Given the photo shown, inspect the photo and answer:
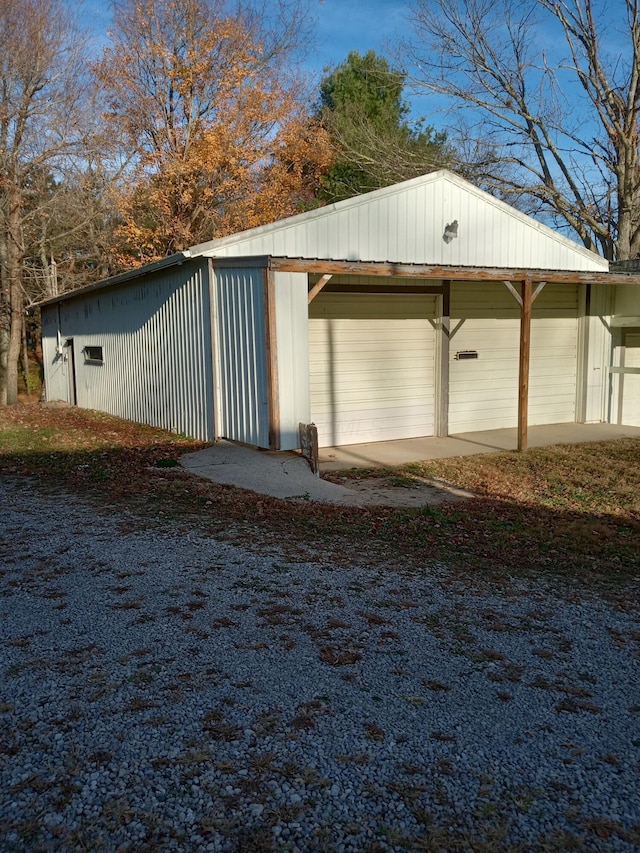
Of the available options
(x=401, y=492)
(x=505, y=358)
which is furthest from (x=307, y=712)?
(x=505, y=358)

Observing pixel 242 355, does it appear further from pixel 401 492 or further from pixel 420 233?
pixel 420 233

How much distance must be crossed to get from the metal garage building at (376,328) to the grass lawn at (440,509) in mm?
1394

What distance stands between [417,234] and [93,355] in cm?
834

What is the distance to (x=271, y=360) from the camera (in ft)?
29.0

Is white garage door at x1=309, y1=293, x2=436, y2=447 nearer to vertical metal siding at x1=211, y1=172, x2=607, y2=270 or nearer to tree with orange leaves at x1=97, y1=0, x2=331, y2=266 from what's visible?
vertical metal siding at x1=211, y1=172, x2=607, y2=270

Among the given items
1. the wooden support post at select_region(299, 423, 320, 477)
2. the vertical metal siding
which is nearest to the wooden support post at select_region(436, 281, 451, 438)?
the vertical metal siding

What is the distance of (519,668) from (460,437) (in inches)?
360

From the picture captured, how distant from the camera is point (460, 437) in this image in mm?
12453

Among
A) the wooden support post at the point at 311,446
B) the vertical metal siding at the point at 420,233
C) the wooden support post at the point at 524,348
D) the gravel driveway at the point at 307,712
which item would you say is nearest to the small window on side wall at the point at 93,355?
the vertical metal siding at the point at 420,233

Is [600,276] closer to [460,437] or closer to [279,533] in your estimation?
[460,437]

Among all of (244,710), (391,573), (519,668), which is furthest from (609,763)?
(391,573)

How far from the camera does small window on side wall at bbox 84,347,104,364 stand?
15.6 m

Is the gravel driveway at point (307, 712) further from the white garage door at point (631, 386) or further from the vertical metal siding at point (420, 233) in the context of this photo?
the white garage door at point (631, 386)

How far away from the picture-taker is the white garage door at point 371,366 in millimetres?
11305
